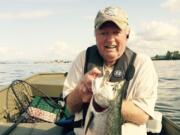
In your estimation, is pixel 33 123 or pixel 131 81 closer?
pixel 131 81

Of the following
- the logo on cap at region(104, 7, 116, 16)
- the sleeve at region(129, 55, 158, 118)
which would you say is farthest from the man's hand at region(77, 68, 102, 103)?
the logo on cap at region(104, 7, 116, 16)

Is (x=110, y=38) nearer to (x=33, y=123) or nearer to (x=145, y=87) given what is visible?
(x=145, y=87)

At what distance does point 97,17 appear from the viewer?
179 inches

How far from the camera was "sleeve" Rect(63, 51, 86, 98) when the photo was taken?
187 inches

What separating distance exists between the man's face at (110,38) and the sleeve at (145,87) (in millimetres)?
441

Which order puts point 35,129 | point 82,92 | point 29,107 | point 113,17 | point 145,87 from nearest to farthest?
point 82,92 < point 113,17 < point 145,87 < point 35,129 < point 29,107

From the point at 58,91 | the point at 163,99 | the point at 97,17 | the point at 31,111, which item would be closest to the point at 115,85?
the point at 97,17

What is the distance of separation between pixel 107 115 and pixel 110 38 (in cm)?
130


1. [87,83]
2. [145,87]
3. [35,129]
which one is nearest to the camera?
[87,83]

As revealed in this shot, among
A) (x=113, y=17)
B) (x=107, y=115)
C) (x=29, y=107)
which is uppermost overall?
(x=113, y=17)

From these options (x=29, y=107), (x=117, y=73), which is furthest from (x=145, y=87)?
(x=29, y=107)

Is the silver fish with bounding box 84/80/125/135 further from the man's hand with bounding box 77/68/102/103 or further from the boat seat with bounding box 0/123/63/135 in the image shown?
the boat seat with bounding box 0/123/63/135

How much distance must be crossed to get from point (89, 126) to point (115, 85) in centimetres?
61

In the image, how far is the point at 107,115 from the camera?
3467mm
